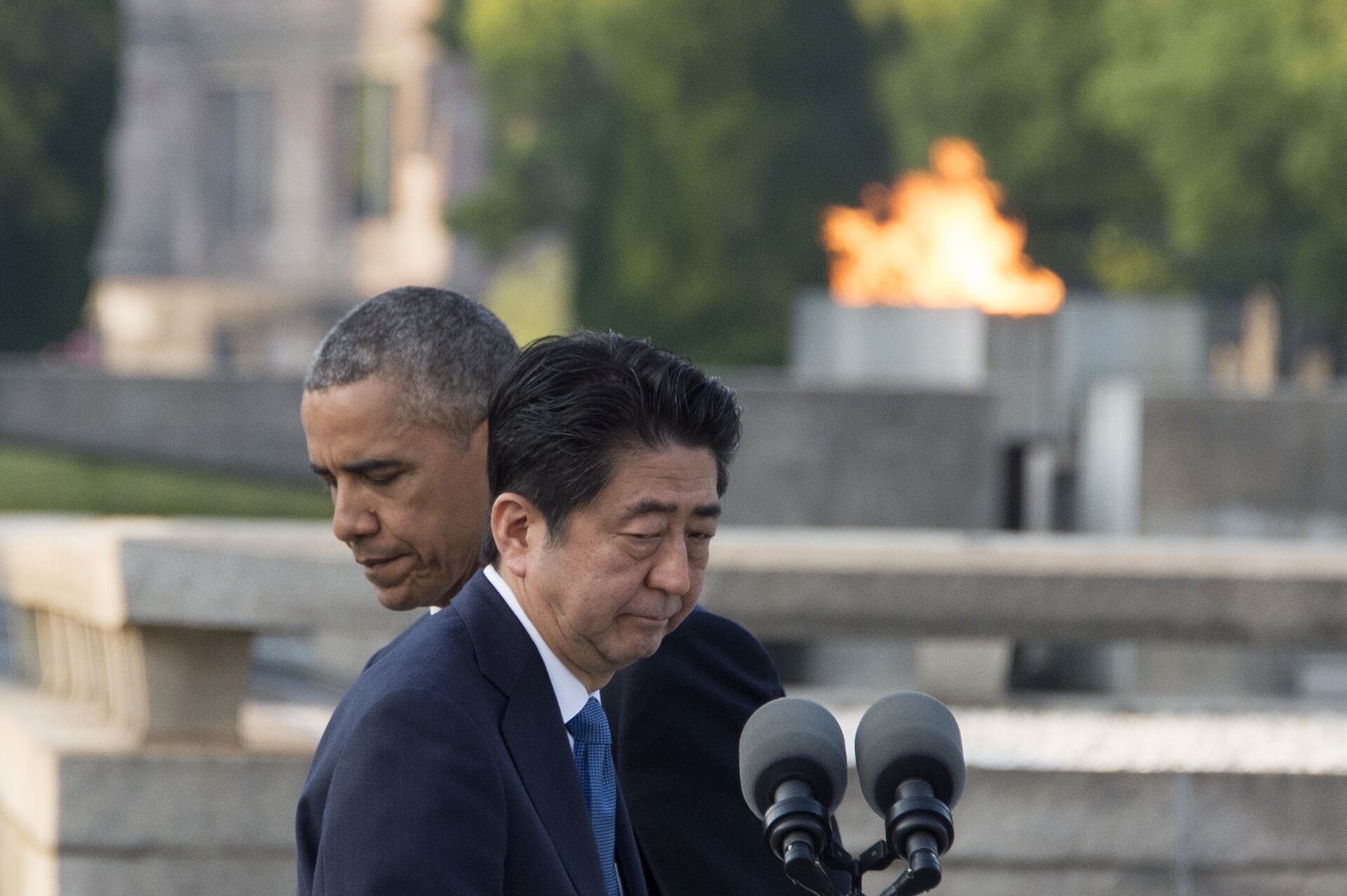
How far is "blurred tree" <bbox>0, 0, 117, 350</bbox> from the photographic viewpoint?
27.6 metres

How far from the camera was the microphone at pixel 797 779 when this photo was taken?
7.47ft

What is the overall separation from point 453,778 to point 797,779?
0.37m

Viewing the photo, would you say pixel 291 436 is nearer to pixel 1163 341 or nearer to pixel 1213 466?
pixel 1213 466

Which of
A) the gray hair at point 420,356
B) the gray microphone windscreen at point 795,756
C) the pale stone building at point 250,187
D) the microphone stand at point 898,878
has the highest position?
the gray hair at point 420,356

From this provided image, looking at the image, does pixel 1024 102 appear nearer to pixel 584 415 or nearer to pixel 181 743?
pixel 181 743

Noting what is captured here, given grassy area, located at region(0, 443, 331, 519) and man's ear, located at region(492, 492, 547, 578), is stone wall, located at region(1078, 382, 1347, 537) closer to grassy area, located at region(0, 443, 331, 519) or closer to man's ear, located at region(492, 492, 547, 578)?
grassy area, located at region(0, 443, 331, 519)

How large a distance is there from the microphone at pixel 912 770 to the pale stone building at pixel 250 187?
5318 centimetres

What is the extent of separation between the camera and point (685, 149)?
35.8m

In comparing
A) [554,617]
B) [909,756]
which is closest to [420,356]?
[554,617]

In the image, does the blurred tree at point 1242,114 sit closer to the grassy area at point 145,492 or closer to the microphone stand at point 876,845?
the grassy area at point 145,492

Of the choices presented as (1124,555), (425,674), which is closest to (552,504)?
(425,674)

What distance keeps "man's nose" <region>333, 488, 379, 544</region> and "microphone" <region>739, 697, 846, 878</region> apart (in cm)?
84

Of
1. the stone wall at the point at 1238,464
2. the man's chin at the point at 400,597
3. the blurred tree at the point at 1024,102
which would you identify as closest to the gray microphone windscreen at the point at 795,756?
the man's chin at the point at 400,597

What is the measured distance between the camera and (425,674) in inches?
93.0
